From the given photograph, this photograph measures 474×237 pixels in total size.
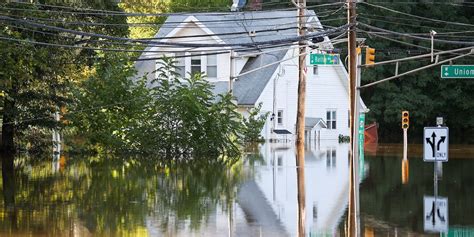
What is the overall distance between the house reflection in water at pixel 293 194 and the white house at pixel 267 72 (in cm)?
1181

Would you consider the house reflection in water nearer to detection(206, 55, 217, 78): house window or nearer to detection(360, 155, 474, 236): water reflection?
detection(360, 155, 474, 236): water reflection

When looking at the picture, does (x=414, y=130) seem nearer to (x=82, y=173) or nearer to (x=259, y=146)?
(x=259, y=146)

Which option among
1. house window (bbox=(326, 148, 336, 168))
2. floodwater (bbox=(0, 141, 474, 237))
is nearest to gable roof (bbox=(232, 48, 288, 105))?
house window (bbox=(326, 148, 336, 168))

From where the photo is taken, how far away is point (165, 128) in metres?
43.2

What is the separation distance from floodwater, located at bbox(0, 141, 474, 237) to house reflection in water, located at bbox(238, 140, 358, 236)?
0.03 meters

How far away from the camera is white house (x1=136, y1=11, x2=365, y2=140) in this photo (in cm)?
5753

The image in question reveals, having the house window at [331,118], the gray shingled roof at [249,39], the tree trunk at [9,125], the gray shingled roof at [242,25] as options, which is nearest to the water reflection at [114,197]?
the tree trunk at [9,125]

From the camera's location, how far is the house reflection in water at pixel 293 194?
21875 mm

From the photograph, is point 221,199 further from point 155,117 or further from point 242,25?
point 242,25

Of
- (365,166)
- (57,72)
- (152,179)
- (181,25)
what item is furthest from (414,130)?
(152,179)

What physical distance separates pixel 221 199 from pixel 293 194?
237 centimetres

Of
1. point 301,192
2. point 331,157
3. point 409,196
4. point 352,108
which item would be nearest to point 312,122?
point 331,157

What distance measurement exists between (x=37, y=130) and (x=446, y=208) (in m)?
24.5

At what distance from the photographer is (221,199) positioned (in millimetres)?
26750
